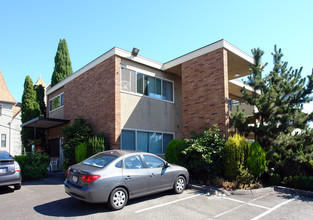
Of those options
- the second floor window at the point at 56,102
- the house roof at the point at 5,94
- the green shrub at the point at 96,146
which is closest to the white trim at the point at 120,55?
the second floor window at the point at 56,102

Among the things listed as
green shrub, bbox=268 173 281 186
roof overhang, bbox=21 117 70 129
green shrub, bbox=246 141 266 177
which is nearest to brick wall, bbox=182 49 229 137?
green shrub, bbox=246 141 266 177

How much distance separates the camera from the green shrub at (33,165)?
448 inches

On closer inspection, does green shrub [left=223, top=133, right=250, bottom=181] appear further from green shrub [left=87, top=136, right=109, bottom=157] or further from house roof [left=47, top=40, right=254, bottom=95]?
green shrub [left=87, top=136, right=109, bottom=157]

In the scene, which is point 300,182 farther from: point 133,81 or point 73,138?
point 73,138

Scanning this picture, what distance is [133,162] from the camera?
688cm

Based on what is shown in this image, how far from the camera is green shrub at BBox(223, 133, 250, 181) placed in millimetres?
8930

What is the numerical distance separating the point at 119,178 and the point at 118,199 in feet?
1.73

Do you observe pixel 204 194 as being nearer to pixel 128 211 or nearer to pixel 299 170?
pixel 128 211

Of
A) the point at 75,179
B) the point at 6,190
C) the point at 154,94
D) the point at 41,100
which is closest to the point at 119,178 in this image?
the point at 75,179

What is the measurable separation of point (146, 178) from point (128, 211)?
3.54 feet

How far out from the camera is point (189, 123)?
1219cm

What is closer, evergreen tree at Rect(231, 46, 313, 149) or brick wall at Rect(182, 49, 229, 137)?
evergreen tree at Rect(231, 46, 313, 149)

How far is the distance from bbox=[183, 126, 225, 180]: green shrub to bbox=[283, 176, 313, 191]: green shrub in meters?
2.51

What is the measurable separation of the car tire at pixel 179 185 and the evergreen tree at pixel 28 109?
49.3 feet
